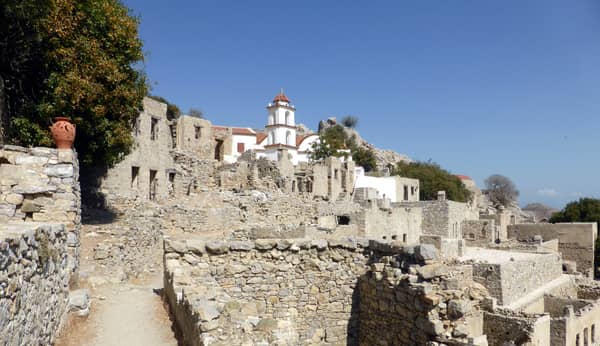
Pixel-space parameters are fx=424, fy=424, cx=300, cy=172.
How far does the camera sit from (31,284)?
543cm

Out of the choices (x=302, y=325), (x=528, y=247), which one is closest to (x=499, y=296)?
(x=528, y=247)

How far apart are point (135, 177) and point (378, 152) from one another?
63.9 metres

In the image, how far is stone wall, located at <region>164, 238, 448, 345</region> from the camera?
25.2ft

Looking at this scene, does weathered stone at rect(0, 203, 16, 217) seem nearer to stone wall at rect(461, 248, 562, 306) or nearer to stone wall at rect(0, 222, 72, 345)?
stone wall at rect(0, 222, 72, 345)

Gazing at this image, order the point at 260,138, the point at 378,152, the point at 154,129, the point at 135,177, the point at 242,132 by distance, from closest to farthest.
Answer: the point at 135,177
the point at 154,129
the point at 260,138
the point at 242,132
the point at 378,152

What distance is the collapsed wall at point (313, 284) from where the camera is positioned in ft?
21.6

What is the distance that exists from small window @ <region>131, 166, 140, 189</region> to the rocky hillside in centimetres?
5564

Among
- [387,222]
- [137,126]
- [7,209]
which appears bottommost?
[387,222]

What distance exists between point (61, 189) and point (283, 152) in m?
28.2

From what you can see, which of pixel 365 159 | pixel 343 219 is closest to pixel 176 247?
pixel 343 219

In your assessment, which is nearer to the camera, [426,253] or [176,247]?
[426,253]

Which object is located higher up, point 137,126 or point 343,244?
point 137,126

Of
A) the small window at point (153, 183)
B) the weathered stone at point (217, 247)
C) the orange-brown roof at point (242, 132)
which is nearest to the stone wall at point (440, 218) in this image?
the small window at point (153, 183)

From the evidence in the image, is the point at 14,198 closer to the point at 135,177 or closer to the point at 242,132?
the point at 135,177
